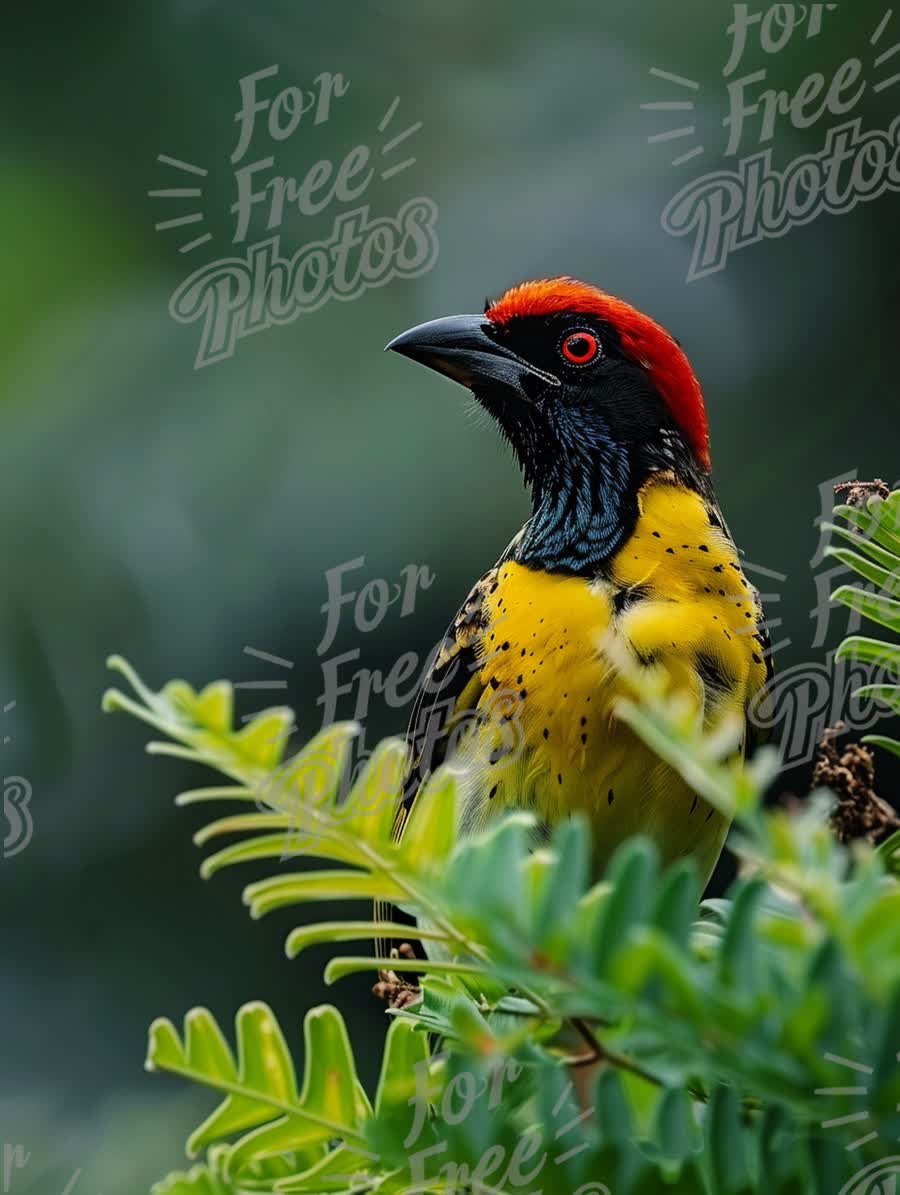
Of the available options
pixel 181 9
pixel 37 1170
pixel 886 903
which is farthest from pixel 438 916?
pixel 181 9

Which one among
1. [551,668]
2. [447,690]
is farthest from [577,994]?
[447,690]

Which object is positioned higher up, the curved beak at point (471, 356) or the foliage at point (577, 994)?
the curved beak at point (471, 356)

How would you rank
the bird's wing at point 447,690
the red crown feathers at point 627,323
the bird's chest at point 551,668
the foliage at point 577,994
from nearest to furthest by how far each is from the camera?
the foliage at point 577,994 → the bird's chest at point 551,668 → the bird's wing at point 447,690 → the red crown feathers at point 627,323

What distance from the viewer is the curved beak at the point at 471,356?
3.20 meters

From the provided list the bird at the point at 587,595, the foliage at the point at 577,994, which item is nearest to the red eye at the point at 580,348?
the bird at the point at 587,595

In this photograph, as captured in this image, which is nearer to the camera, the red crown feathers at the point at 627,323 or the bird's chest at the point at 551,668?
the bird's chest at the point at 551,668

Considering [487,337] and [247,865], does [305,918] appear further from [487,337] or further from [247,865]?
[487,337]

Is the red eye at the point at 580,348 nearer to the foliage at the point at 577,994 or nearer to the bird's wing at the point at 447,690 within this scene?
the bird's wing at the point at 447,690

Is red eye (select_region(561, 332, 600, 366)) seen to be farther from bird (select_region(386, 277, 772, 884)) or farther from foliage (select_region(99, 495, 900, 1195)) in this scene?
foliage (select_region(99, 495, 900, 1195))

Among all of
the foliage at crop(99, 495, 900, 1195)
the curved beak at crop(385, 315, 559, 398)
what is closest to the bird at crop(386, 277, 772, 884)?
the curved beak at crop(385, 315, 559, 398)

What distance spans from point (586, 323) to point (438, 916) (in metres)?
2.51

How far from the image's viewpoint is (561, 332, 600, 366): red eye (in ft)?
10.5

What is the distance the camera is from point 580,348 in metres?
3.22

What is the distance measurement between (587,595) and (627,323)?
2.45ft
